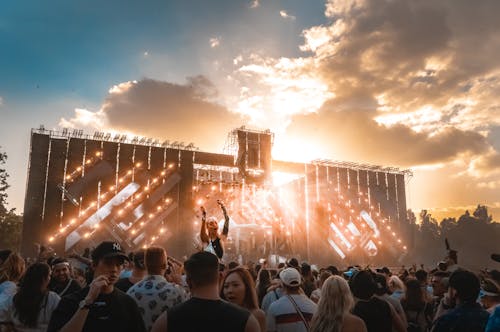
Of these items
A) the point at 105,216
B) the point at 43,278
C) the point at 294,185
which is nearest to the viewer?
the point at 43,278

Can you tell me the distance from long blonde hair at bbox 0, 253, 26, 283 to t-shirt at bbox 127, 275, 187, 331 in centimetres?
211

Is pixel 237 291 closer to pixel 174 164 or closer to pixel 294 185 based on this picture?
pixel 174 164

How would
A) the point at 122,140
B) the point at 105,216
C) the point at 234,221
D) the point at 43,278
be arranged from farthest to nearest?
the point at 234,221 → the point at 122,140 → the point at 105,216 → the point at 43,278

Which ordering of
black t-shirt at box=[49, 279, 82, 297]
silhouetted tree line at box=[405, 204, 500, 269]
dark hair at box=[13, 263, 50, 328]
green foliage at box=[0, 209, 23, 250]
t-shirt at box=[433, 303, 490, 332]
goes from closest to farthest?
t-shirt at box=[433, 303, 490, 332], dark hair at box=[13, 263, 50, 328], black t-shirt at box=[49, 279, 82, 297], green foliage at box=[0, 209, 23, 250], silhouetted tree line at box=[405, 204, 500, 269]

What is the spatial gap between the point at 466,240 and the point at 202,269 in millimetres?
76813

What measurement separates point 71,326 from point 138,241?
31.2 m

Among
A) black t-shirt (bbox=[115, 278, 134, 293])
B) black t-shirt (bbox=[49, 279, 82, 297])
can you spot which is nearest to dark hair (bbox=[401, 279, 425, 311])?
black t-shirt (bbox=[115, 278, 134, 293])

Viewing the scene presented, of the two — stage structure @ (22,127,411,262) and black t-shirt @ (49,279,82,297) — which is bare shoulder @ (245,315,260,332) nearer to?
black t-shirt @ (49,279,82,297)

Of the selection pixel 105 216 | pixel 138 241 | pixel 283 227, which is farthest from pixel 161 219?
pixel 283 227

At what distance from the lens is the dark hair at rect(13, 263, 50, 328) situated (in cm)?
421

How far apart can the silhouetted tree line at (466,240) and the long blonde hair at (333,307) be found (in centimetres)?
5890

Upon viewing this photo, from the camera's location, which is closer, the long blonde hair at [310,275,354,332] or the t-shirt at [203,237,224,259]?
the long blonde hair at [310,275,354,332]

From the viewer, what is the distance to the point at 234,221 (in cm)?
3638

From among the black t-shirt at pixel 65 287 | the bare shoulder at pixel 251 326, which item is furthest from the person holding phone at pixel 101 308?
the black t-shirt at pixel 65 287
